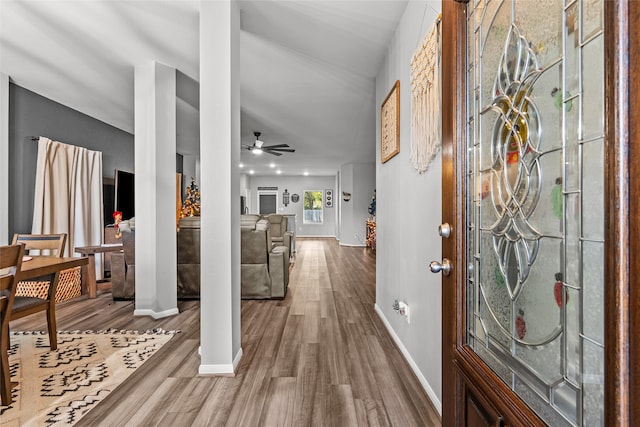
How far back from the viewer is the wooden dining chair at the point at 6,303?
68.6 inches

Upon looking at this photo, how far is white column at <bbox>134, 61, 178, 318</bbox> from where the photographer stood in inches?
129

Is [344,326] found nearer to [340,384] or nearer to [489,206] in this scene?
[340,384]

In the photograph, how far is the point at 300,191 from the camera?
1315cm

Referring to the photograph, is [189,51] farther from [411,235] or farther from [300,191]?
[300,191]

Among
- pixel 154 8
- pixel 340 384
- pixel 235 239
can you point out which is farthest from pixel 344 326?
pixel 154 8

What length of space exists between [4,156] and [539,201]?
199 inches

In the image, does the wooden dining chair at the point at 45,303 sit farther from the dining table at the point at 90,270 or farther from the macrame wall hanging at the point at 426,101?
the macrame wall hanging at the point at 426,101

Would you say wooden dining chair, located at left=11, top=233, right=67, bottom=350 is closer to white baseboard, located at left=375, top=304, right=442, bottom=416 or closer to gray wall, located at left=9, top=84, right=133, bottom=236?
gray wall, located at left=9, top=84, right=133, bottom=236

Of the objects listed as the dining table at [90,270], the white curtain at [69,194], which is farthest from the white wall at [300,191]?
the dining table at [90,270]

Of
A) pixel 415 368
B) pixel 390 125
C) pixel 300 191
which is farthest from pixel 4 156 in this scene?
pixel 300 191

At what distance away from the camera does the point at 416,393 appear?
186 cm

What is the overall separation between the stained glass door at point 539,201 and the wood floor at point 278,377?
3.43 ft

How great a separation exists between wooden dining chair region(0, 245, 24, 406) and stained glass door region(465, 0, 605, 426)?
2318 mm

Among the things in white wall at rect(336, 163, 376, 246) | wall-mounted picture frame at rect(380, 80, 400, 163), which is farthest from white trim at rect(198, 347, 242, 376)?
white wall at rect(336, 163, 376, 246)
